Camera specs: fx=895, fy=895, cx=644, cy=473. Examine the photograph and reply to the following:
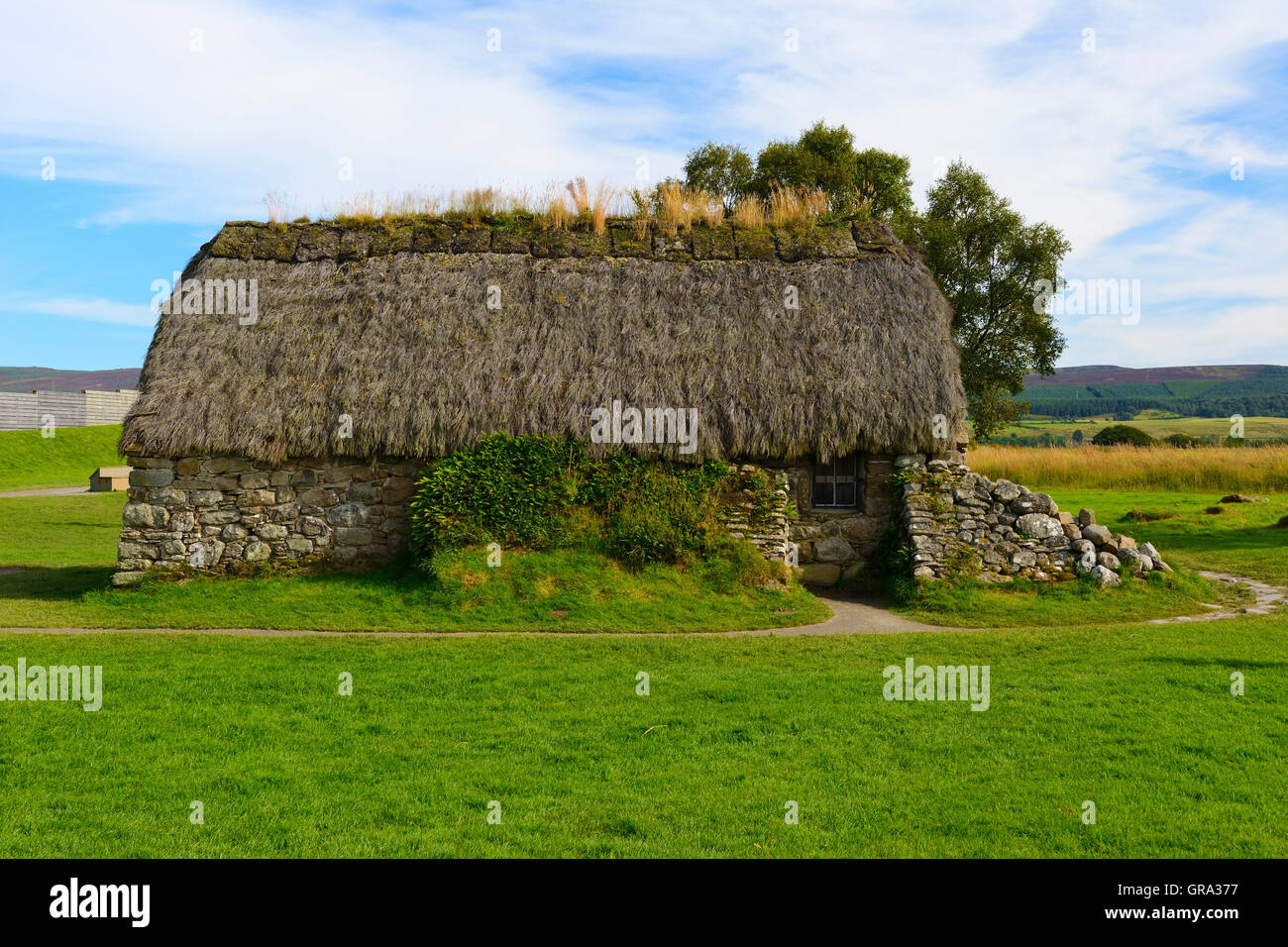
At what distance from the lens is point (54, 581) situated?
49.5ft

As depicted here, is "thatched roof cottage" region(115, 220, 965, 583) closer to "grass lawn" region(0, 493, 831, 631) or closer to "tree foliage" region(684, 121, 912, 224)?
"grass lawn" region(0, 493, 831, 631)

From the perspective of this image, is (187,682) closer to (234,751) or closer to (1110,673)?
(234,751)

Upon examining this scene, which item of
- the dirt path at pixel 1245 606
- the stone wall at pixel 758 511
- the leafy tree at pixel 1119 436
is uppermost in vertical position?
the leafy tree at pixel 1119 436

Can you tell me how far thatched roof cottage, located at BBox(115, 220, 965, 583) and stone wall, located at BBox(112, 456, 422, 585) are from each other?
0.10 ft

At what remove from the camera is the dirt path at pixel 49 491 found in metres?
30.0

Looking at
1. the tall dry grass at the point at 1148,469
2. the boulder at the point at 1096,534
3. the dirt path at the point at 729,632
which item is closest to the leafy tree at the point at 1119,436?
the tall dry grass at the point at 1148,469

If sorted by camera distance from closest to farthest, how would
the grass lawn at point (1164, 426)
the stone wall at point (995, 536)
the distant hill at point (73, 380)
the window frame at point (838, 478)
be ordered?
the stone wall at point (995, 536) → the window frame at point (838, 478) → the grass lawn at point (1164, 426) → the distant hill at point (73, 380)

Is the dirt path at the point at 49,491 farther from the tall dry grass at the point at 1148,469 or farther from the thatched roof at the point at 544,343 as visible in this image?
the tall dry grass at the point at 1148,469

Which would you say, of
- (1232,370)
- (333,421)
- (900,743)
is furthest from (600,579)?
(1232,370)

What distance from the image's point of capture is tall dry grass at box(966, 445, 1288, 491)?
27.8 m

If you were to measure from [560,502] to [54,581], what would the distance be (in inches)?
352

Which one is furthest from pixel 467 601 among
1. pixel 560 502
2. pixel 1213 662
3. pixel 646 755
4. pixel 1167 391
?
pixel 1167 391

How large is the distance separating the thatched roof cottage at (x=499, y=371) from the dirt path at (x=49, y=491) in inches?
752

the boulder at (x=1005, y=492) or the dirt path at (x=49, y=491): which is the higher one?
the boulder at (x=1005, y=492)
